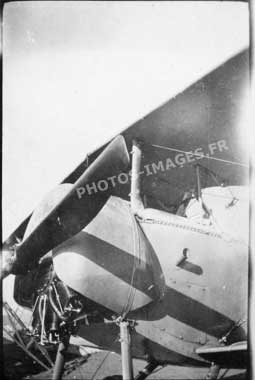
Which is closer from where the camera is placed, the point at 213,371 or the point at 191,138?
the point at 213,371

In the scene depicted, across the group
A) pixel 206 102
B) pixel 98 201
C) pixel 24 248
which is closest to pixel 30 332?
pixel 24 248

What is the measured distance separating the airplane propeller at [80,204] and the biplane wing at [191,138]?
71 cm

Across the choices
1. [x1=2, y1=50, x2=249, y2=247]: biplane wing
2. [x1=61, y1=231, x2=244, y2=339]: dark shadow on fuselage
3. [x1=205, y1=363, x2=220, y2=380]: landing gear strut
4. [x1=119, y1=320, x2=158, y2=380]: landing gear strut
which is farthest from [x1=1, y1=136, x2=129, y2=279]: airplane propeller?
[x1=205, y1=363, x2=220, y2=380]: landing gear strut

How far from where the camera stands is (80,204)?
7.77 ft

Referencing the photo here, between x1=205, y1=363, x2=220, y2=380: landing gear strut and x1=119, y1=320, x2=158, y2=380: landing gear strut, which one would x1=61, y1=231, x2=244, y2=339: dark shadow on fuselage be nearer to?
x1=119, y1=320, x2=158, y2=380: landing gear strut

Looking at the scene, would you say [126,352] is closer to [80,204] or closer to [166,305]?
[166,305]

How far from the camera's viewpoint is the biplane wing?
2.76 meters

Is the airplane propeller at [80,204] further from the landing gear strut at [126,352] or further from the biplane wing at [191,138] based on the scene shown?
the landing gear strut at [126,352]

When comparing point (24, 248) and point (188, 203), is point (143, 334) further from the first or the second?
point (188, 203)

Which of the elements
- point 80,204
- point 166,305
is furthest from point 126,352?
point 80,204

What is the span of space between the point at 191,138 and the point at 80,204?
5.36 ft

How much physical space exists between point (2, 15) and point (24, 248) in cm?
198

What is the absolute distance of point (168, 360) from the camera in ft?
10.2

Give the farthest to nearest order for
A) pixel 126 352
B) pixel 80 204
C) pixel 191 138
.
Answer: pixel 191 138, pixel 126 352, pixel 80 204
